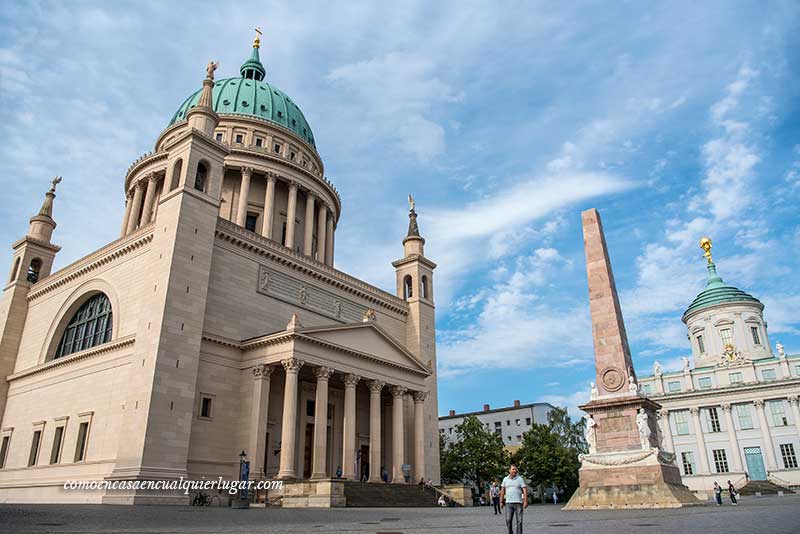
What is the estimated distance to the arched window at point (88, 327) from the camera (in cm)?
3506

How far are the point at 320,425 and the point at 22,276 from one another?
27.5m

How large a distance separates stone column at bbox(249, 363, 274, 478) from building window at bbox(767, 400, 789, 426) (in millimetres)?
52478

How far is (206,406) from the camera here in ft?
99.6

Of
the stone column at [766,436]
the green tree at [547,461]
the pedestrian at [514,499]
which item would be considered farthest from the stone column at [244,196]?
the stone column at [766,436]

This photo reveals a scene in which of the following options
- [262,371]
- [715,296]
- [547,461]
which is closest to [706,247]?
[715,296]

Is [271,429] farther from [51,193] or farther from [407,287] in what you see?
[51,193]

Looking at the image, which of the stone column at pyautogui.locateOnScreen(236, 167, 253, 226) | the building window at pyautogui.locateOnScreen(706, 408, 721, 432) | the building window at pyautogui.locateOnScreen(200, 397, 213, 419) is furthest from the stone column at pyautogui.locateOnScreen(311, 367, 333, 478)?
the building window at pyautogui.locateOnScreen(706, 408, 721, 432)

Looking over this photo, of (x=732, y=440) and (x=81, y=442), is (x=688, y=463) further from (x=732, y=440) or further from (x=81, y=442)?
(x=81, y=442)

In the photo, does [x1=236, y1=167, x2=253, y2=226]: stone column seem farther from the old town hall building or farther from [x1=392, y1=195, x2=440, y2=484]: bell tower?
[x1=392, y1=195, x2=440, y2=484]: bell tower

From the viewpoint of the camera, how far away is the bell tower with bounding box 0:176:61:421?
133ft

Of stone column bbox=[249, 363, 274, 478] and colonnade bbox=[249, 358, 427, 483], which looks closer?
stone column bbox=[249, 363, 274, 478]

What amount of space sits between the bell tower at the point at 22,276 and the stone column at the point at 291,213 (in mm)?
17447

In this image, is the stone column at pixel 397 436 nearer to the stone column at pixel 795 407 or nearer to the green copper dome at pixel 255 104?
the green copper dome at pixel 255 104

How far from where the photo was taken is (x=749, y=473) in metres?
58.8
